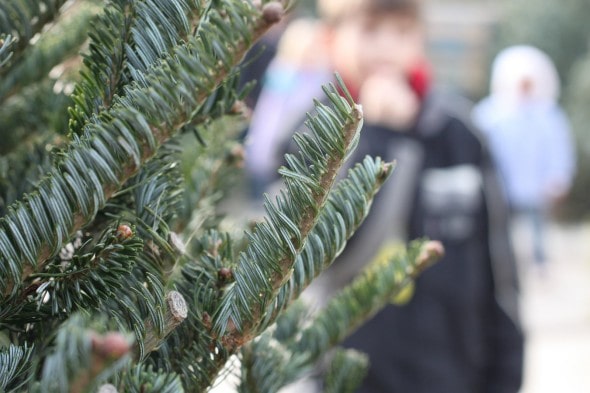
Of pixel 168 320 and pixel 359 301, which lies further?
pixel 359 301

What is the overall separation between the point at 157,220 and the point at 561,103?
47.4 feet

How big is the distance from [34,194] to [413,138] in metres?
2.23

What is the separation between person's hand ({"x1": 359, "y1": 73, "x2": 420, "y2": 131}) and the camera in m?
2.89

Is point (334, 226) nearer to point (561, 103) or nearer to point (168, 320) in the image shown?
point (168, 320)

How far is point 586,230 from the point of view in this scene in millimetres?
11930

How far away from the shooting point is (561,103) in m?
14.5

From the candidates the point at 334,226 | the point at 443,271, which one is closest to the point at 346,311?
the point at 334,226

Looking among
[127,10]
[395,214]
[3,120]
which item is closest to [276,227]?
[127,10]

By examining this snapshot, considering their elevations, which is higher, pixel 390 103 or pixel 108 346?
pixel 108 346

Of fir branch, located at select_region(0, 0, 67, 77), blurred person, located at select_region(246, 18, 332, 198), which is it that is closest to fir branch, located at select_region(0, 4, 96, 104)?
fir branch, located at select_region(0, 0, 67, 77)

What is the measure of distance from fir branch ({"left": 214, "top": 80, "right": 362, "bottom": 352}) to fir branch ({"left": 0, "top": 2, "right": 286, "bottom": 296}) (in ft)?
0.25

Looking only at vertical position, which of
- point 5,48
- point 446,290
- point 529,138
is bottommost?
point 529,138

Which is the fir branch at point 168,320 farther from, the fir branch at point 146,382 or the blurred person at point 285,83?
the blurred person at point 285,83

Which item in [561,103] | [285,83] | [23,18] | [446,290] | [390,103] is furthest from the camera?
[561,103]
